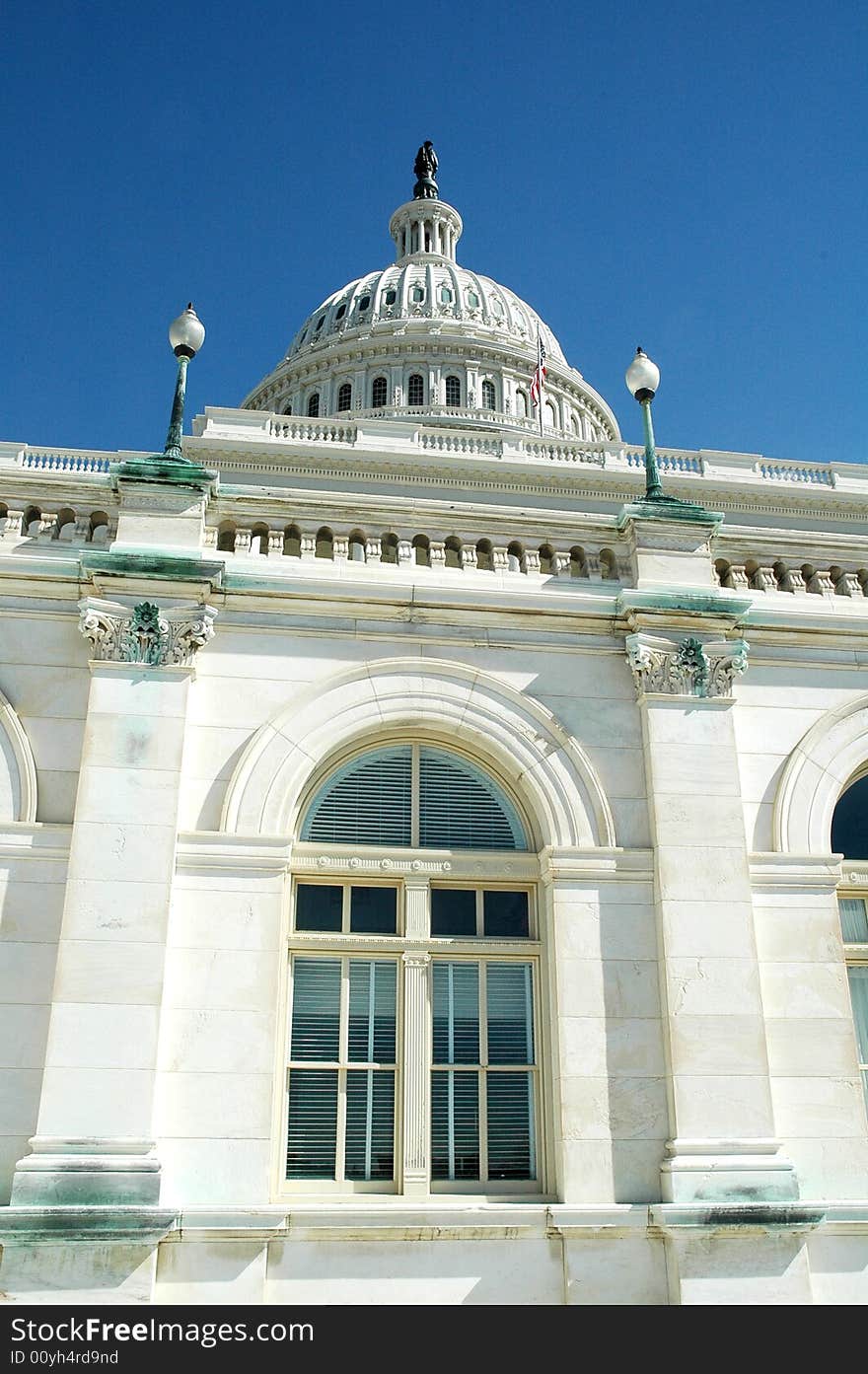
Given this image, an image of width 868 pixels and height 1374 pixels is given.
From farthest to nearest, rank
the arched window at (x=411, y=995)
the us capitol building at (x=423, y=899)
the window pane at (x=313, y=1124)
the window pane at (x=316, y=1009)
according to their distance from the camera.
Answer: the window pane at (x=316, y=1009), the arched window at (x=411, y=995), the window pane at (x=313, y=1124), the us capitol building at (x=423, y=899)

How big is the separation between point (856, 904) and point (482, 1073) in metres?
4.10

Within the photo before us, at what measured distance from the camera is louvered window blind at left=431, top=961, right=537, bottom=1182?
9.96 m

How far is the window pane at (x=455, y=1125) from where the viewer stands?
9.90 meters

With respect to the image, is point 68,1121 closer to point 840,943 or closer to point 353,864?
point 353,864

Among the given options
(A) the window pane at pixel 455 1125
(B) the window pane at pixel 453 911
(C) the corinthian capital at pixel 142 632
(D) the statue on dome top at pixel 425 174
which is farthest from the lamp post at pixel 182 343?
(D) the statue on dome top at pixel 425 174

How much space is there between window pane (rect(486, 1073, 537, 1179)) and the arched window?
0.01m

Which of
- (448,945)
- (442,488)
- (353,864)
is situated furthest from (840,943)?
(442,488)

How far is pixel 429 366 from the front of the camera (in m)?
75.8

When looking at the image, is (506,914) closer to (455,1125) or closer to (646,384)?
(455,1125)

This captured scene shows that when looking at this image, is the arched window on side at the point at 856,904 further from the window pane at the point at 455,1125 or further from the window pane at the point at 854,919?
the window pane at the point at 455,1125

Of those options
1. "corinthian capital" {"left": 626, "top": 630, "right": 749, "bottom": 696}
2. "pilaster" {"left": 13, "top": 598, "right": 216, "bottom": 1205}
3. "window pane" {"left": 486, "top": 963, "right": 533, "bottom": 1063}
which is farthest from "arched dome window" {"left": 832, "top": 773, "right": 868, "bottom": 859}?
"pilaster" {"left": 13, "top": 598, "right": 216, "bottom": 1205}

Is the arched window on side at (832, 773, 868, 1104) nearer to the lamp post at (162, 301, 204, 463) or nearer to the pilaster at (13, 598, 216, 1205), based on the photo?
the pilaster at (13, 598, 216, 1205)

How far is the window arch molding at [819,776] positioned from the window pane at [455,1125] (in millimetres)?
3700
